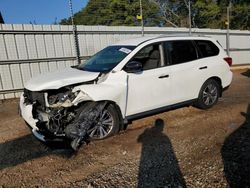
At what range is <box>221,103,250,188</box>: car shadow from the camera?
9.99 ft

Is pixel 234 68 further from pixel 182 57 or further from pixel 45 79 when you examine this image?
pixel 45 79

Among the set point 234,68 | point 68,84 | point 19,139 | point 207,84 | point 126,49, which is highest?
point 126,49

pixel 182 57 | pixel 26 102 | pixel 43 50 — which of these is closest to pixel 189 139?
pixel 182 57

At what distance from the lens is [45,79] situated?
438 cm

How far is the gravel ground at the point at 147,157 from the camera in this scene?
318 centimetres

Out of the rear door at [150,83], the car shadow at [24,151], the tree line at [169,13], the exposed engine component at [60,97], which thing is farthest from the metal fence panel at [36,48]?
the tree line at [169,13]

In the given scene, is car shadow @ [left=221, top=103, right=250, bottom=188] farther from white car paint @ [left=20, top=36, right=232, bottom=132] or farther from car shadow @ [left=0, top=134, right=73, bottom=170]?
car shadow @ [left=0, top=134, right=73, bottom=170]

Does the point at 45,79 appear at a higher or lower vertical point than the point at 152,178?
higher

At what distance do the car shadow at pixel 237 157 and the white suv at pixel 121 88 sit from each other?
1368mm

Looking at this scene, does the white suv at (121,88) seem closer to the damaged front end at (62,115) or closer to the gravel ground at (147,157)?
the damaged front end at (62,115)

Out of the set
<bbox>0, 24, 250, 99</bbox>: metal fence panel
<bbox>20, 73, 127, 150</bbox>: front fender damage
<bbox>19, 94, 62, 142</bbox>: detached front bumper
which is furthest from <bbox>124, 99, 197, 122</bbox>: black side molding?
<bbox>0, 24, 250, 99</bbox>: metal fence panel

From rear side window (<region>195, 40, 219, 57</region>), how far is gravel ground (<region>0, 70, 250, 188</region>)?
4.75 feet

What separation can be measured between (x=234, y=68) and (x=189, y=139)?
40.2 ft

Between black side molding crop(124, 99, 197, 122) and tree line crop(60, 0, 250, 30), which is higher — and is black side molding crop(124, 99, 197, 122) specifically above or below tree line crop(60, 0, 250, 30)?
below
